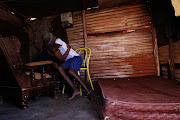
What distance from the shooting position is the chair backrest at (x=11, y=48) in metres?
2.02

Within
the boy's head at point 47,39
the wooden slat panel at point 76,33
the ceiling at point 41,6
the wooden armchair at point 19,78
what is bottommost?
the wooden armchair at point 19,78

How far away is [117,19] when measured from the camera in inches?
172

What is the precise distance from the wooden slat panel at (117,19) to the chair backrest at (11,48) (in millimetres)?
2956

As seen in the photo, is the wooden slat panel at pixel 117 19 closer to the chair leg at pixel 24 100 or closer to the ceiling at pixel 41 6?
the ceiling at pixel 41 6

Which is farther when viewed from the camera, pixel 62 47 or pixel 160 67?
pixel 160 67

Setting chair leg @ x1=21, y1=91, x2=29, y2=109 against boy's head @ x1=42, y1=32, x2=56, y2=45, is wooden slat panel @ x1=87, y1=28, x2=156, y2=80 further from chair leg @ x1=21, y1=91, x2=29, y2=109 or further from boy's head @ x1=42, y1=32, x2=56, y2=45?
chair leg @ x1=21, y1=91, x2=29, y2=109

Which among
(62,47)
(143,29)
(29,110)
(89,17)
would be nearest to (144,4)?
(143,29)

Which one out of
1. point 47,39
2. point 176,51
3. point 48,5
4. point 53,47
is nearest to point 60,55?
point 53,47

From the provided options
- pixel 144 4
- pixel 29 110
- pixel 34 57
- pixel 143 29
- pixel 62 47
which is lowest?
pixel 29 110

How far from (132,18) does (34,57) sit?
15.3ft

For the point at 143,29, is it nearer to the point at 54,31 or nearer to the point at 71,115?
the point at 54,31

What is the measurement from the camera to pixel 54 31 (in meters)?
4.72

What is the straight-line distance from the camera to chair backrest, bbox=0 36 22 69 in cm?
202

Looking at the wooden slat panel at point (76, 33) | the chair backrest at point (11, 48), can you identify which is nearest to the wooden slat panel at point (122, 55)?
the wooden slat panel at point (76, 33)
